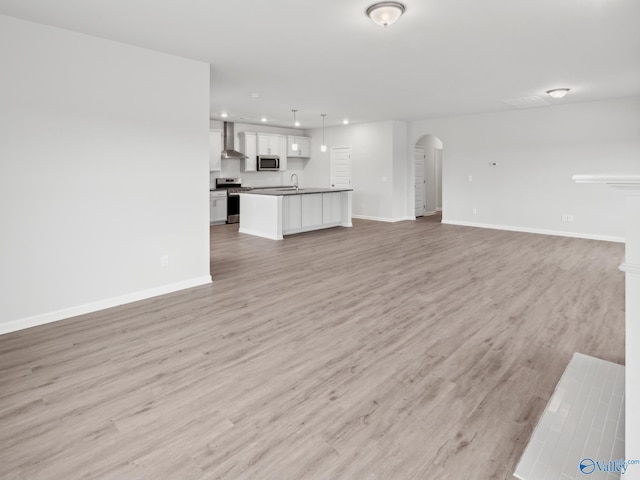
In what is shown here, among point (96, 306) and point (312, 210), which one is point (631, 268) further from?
point (312, 210)

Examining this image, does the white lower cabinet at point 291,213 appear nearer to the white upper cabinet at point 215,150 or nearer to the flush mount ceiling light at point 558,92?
the white upper cabinet at point 215,150

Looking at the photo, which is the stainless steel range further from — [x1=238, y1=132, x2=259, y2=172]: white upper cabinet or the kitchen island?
the kitchen island

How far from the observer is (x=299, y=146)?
11617mm

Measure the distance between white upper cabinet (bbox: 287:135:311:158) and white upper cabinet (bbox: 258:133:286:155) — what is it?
283 millimetres

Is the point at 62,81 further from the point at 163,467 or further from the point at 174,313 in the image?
the point at 163,467

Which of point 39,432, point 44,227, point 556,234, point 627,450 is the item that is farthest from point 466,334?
point 556,234

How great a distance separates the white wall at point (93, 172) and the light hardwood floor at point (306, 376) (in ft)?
1.20

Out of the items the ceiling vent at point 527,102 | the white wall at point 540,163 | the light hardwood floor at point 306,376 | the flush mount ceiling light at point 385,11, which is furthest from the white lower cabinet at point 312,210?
the flush mount ceiling light at point 385,11

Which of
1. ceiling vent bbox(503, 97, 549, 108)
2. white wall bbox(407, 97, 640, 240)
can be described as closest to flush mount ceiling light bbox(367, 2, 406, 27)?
ceiling vent bbox(503, 97, 549, 108)

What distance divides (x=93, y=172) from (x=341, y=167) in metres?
8.19

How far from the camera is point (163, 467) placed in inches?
69.2

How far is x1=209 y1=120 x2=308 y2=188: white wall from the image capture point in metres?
10.4

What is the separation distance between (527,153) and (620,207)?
A: 2010 mm

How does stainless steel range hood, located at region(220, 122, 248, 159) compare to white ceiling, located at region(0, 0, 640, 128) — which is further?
stainless steel range hood, located at region(220, 122, 248, 159)
